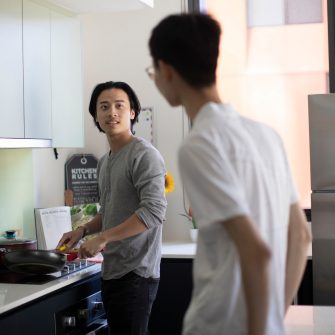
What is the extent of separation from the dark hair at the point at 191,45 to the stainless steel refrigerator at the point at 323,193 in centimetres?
201

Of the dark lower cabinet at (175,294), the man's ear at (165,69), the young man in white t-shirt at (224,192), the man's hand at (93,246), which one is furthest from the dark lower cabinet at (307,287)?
the man's ear at (165,69)

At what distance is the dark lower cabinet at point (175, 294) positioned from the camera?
3.28 metres

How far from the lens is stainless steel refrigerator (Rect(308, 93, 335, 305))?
3.10 metres

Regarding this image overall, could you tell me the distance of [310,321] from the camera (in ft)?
6.03

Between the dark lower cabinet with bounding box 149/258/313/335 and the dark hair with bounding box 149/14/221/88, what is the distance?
221 centimetres

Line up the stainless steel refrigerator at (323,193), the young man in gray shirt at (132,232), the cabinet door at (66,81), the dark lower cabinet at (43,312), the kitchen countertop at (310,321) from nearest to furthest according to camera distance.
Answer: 1. the kitchen countertop at (310,321)
2. the dark lower cabinet at (43,312)
3. the young man in gray shirt at (132,232)
4. the cabinet door at (66,81)
5. the stainless steel refrigerator at (323,193)

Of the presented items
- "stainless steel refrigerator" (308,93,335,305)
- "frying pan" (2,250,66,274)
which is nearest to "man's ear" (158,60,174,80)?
"frying pan" (2,250,66,274)

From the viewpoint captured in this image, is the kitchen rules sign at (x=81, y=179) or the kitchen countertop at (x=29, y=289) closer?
the kitchen countertop at (x=29, y=289)

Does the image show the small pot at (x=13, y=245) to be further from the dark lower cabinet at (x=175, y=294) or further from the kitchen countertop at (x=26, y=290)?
the dark lower cabinet at (x=175, y=294)

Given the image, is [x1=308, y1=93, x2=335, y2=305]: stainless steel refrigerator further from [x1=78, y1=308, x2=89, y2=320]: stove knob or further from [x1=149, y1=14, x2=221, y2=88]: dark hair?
[x1=149, y1=14, x2=221, y2=88]: dark hair

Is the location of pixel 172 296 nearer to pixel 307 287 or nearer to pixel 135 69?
pixel 307 287

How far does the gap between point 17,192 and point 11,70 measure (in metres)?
0.82

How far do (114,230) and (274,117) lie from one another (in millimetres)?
1910

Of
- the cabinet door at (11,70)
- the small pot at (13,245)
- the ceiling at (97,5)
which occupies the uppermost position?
the ceiling at (97,5)
